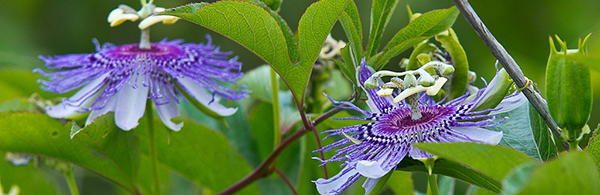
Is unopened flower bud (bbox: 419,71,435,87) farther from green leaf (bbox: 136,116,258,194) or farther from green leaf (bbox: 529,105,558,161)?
green leaf (bbox: 136,116,258,194)

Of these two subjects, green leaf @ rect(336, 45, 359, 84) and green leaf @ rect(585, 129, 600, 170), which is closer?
green leaf @ rect(585, 129, 600, 170)

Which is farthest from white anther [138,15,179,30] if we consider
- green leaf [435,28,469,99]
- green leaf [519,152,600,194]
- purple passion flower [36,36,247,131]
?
green leaf [519,152,600,194]

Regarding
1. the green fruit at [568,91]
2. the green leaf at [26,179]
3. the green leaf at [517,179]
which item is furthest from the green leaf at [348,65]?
the green leaf at [26,179]

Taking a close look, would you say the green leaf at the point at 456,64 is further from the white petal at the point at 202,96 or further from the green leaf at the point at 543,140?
the white petal at the point at 202,96

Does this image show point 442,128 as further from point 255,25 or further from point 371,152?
point 255,25

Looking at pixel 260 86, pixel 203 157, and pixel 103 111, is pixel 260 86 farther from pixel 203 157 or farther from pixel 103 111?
pixel 103 111

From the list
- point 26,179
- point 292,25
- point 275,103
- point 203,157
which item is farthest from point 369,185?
point 292,25
